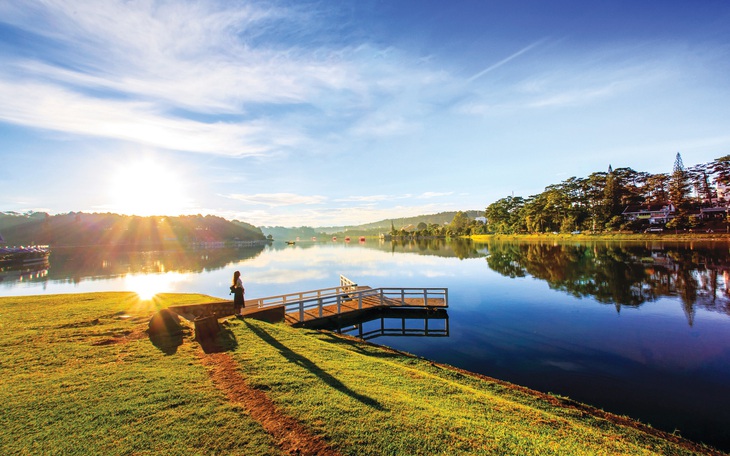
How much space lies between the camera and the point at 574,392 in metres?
10.9

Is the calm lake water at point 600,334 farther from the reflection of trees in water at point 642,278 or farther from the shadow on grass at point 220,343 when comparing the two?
the shadow on grass at point 220,343

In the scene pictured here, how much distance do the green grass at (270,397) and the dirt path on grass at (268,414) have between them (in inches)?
6.1

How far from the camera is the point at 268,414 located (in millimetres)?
6242

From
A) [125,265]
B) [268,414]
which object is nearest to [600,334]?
[268,414]

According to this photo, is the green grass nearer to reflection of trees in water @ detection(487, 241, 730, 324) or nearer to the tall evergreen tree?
reflection of trees in water @ detection(487, 241, 730, 324)

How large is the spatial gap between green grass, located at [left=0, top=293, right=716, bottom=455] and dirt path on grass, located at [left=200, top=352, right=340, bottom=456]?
0.16 meters

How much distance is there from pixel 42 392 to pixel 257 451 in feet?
18.9

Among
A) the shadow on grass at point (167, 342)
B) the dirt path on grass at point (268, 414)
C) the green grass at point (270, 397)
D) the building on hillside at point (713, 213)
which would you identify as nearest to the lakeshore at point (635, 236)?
the building on hillside at point (713, 213)

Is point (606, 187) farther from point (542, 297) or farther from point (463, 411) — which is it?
point (463, 411)

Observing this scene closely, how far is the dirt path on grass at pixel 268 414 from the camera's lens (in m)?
5.29

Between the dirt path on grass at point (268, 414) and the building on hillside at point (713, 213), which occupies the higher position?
the building on hillside at point (713, 213)

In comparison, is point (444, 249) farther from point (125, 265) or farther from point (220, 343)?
point (220, 343)

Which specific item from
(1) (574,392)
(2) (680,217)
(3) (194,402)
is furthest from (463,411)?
(2) (680,217)

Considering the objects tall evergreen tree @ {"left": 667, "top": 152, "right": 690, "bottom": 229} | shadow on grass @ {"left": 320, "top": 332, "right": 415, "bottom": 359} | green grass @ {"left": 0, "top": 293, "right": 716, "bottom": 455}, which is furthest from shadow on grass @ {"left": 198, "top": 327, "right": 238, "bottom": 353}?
tall evergreen tree @ {"left": 667, "top": 152, "right": 690, "bottom": 229}
